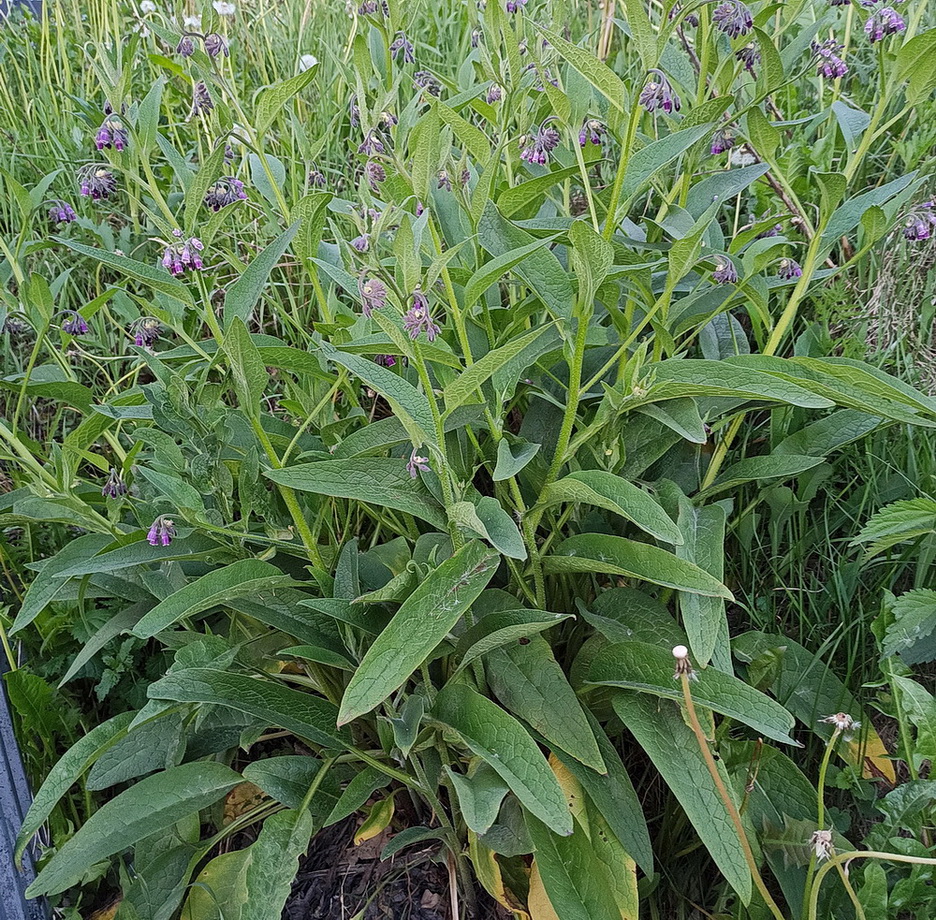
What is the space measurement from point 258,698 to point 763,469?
969mm

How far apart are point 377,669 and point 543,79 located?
92 cm

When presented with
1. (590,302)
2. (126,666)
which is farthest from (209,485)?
(126,666)

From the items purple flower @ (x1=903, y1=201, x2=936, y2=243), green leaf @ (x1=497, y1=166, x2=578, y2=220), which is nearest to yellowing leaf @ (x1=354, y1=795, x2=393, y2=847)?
green leaf @ (x1=497, y1=166, x2=578, y2=220)

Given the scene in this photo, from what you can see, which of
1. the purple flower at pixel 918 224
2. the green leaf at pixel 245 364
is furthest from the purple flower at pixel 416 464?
the purple flower at pixel 918 224

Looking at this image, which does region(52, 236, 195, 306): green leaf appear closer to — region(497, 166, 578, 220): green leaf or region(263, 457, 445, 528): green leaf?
region(263, 457, 445, 528): green leaf

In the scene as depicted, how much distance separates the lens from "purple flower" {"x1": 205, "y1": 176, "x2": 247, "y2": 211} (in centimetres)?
163

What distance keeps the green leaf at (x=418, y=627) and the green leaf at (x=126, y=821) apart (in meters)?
0.47

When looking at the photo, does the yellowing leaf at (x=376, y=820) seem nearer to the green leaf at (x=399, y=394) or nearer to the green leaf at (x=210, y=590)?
the green leaf at (x=210, y=590)

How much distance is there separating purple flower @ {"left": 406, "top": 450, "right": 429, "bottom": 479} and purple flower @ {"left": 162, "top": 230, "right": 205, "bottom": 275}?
456 mm

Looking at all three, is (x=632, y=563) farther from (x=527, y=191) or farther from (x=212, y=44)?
(x=212, y=44)

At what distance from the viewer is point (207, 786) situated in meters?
1.47

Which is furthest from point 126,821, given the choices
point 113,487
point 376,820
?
point 113,487

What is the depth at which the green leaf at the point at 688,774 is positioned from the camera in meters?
1.21

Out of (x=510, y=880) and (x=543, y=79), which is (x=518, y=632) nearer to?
(x=510, y=880)
